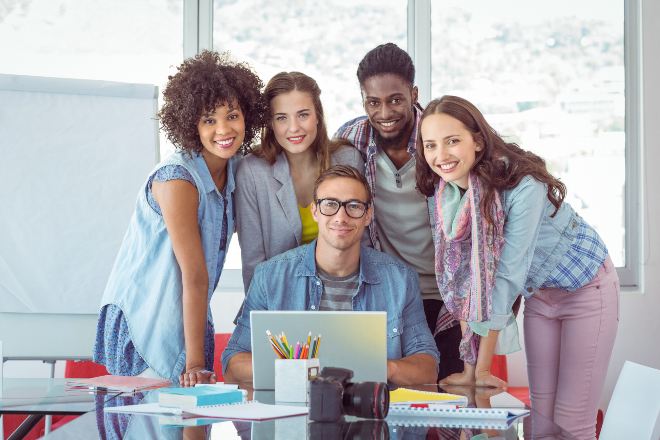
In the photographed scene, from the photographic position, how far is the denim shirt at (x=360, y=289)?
1731 millimetres

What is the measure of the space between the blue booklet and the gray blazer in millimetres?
765

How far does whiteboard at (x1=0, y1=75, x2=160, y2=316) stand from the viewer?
237 centimetres

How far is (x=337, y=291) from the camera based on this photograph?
179cm

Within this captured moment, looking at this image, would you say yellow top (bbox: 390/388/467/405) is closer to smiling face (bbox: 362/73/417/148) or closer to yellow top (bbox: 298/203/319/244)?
yellow top (bbox: 298/203/319/244)

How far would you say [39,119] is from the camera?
2398 millimetres

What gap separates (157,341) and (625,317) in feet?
A: 8.31

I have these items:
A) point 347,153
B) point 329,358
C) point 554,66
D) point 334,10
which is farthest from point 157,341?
point 554,66

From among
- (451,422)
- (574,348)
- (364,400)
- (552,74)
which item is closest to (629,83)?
(552,74)

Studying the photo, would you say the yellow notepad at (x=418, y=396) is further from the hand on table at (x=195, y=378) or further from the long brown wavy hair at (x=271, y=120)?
the long brown wavy hair at (x=271, y=120)

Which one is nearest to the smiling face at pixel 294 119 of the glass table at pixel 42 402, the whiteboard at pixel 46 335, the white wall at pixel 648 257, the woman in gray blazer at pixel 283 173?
the woman in gray blazer at pixel 283 173

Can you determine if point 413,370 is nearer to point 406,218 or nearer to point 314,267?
point 314,267

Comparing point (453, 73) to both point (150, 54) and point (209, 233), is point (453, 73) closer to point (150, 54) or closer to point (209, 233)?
point (150, 54)

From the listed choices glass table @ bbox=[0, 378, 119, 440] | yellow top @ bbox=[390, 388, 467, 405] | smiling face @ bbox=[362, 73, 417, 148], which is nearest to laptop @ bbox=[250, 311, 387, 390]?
yellow top @ bbox=[390, 388, 467, 405]

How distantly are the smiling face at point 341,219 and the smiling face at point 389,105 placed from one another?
0.85 feet
